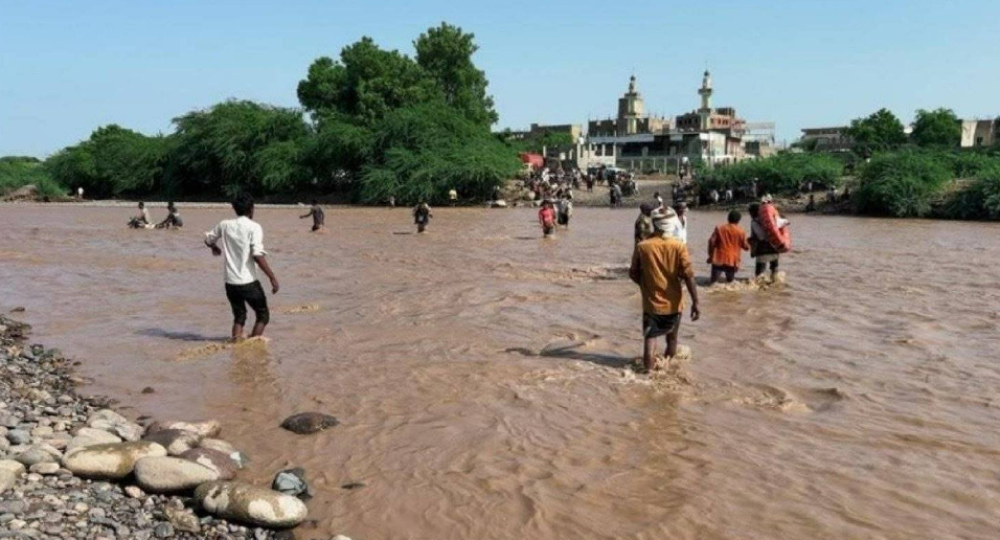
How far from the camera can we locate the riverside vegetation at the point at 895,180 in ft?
111

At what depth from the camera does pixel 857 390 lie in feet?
24.4

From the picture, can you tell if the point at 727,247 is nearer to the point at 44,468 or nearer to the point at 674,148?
the point at 44,468

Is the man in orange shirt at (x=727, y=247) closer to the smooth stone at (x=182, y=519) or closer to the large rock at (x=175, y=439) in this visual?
the large rock at (x=175, y=439)

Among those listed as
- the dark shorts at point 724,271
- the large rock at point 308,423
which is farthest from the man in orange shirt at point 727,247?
the large rock at point 308,423

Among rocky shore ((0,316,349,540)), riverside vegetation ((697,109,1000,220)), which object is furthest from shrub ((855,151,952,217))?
rocky shore ((0,316,349,540))

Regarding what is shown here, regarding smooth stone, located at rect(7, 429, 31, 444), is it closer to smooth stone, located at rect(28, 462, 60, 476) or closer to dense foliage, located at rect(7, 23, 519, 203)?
smooth stone, located at rect(28, 462, 60, 476)

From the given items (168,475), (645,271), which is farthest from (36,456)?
(645,271)

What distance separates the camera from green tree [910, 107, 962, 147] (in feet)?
225

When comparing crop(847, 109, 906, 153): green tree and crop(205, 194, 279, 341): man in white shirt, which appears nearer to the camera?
crop(205, 194, 279, 341): man in white shirt

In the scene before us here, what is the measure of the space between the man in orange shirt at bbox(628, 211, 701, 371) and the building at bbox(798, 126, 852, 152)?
75967 millimetres

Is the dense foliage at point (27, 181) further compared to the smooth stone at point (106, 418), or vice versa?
the dense foliage at point (27, 181)

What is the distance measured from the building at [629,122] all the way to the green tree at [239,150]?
4671 centimetres

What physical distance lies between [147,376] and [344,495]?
12.5 feet

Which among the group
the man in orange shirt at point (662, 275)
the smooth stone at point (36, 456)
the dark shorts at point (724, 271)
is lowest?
the smooth stone at point (36, 456)
